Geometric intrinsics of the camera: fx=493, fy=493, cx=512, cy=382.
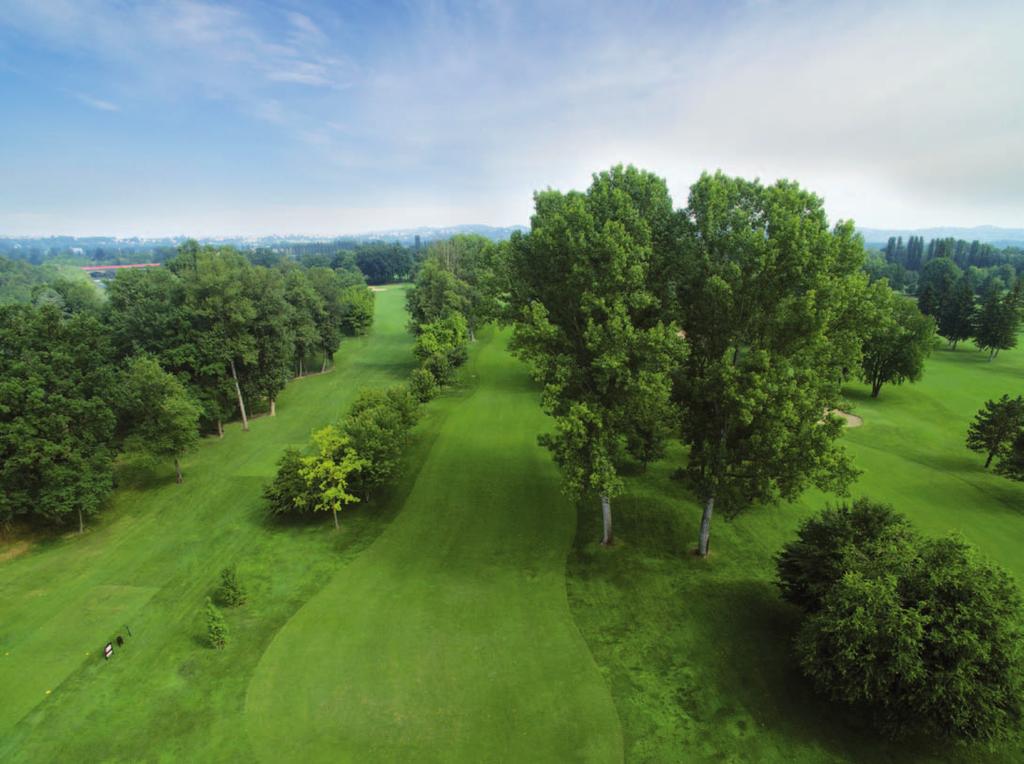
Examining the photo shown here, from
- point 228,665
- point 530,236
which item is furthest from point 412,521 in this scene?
point 530,236

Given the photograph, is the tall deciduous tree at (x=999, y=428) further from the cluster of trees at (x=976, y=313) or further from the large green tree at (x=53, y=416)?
the large green tree at (x=53, y=416)

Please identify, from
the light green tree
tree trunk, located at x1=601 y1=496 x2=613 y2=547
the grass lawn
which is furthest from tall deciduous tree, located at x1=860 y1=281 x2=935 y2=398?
the light green tree

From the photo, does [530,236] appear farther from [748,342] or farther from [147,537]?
[147,537]

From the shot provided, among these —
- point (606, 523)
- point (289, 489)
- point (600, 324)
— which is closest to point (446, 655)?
point (606, 523)

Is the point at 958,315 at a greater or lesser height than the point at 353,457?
greater

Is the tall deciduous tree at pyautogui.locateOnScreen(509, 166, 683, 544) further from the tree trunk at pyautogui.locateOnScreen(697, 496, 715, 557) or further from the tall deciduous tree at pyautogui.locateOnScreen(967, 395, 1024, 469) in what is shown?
the tall deciduous tree at pyautogui.locateOnScreen(967, 395, 1024, 469)

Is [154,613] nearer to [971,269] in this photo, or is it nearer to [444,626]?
[444,626]
